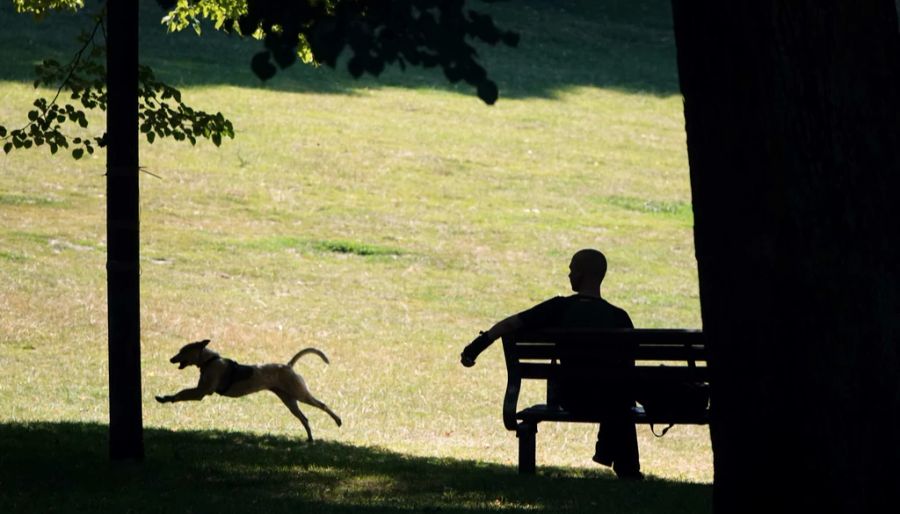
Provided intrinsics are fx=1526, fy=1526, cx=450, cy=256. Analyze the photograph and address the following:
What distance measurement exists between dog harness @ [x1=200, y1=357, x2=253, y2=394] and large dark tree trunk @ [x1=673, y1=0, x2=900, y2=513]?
216 inches

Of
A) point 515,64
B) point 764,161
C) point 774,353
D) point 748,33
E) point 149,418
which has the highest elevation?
point 515,64

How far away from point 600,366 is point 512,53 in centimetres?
3711

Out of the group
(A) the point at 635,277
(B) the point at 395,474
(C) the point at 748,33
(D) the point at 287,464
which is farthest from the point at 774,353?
(A) the point at 635,277

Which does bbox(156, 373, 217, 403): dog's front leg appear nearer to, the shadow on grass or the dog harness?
the dog harness

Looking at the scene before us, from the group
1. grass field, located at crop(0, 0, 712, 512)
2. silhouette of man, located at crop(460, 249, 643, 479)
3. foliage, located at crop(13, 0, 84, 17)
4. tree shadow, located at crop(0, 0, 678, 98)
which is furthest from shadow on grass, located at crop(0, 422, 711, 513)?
tree shadow, located at crop(0, 0, 678, 98)

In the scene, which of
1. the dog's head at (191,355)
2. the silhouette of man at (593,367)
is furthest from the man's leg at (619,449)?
the dog's head at (191,355)

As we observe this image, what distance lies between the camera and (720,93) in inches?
205

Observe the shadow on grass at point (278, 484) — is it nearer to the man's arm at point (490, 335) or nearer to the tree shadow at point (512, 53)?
the man's arm at point (490, 335)

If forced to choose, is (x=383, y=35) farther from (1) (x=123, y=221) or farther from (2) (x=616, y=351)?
(2) (x=616, y=351)

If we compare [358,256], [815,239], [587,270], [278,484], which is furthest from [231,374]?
[358,256]

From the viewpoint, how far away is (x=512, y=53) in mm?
44719

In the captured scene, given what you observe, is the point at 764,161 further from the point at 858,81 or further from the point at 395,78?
the point at 395,78

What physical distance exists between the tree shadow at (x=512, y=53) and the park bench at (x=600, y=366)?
1018 inches

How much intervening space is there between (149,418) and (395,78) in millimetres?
27882
